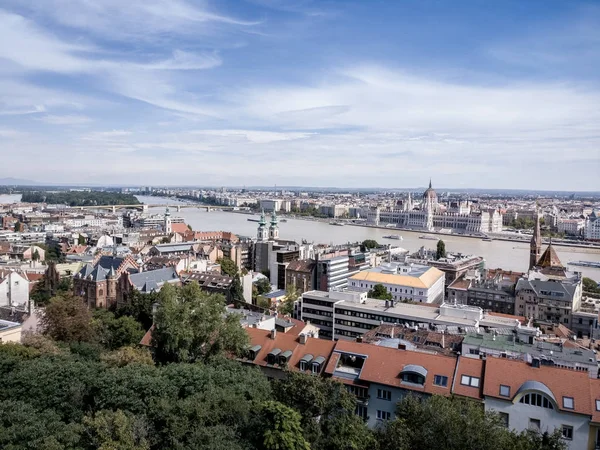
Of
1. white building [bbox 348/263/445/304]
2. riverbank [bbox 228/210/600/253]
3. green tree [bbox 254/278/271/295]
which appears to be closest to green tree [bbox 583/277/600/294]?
white building [bbox 348/263/445/304]

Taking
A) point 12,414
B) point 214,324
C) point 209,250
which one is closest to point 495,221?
point 209,250

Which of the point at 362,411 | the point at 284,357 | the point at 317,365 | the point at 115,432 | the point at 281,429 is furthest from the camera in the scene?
the point at 284,357

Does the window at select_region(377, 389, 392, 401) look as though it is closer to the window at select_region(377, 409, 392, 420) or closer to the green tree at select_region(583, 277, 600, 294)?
the window at select_region(377, 409, 392, 420)

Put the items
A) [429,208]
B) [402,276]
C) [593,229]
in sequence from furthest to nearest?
[429,208] → [593,229] → [402,276]

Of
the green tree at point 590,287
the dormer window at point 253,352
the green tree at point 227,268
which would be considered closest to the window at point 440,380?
the dormer window at point 253,352

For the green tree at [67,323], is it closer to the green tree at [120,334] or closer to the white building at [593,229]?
the green tree at [120,334]

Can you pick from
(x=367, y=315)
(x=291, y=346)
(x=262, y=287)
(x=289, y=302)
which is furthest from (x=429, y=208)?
(x=291, y=346)

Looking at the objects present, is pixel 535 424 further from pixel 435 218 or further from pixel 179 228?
pixel 435 218

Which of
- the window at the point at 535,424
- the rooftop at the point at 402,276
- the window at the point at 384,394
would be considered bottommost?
the rooftop at the point at 402,276
